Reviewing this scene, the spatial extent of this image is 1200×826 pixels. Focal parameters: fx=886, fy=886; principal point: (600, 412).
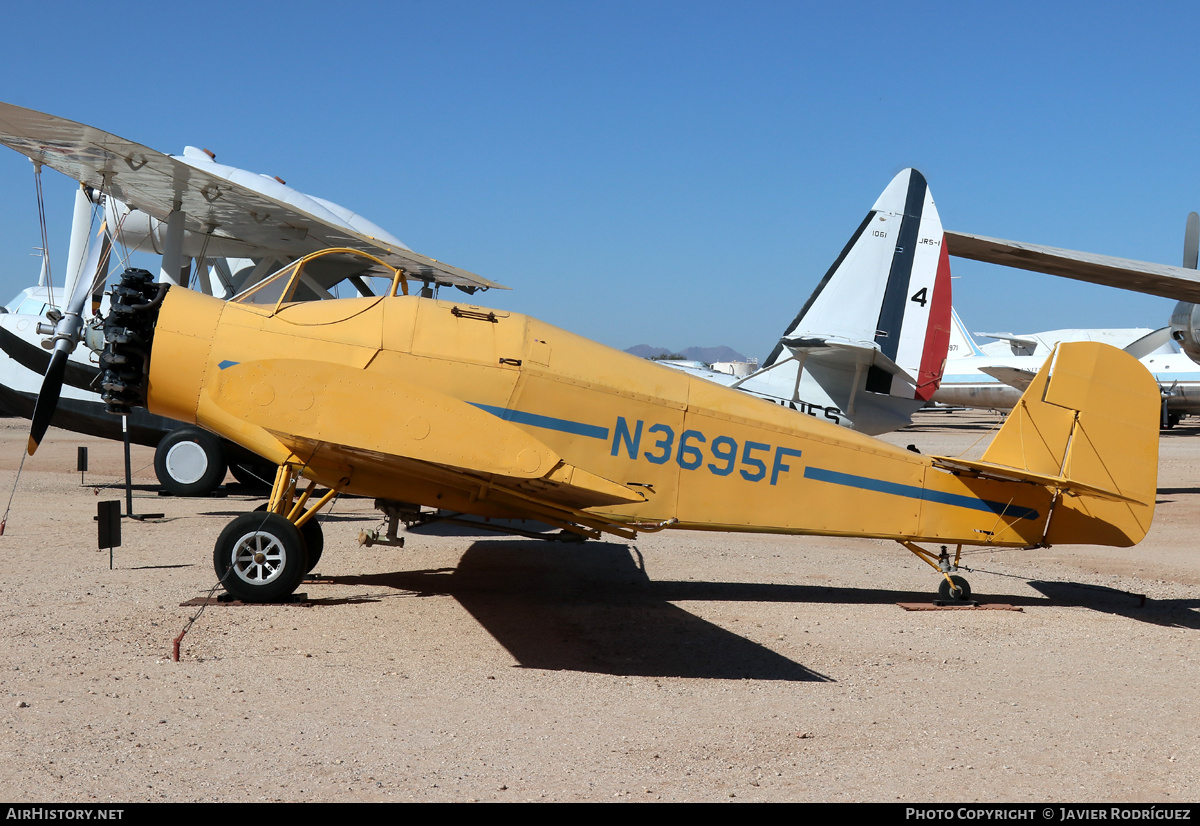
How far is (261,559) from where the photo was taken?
22.7 feet

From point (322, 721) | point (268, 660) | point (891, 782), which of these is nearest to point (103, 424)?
point (268, 660)

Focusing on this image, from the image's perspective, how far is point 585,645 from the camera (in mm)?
6496

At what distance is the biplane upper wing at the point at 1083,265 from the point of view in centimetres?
1389

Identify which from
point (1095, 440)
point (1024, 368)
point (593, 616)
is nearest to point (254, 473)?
point (593, 616)

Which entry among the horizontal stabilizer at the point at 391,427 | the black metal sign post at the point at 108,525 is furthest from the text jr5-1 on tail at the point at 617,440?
the black metal sign post at the point at 108,525

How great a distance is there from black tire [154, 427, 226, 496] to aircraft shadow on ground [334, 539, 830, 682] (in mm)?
5453

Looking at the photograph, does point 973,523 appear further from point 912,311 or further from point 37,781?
point 37,781

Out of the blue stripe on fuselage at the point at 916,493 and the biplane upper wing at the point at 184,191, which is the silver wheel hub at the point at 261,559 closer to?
the blue stripe on fuselage at the point at 916,493

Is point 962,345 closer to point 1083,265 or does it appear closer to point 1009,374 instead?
point 1009,374

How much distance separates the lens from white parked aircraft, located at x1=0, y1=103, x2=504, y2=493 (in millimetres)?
11109

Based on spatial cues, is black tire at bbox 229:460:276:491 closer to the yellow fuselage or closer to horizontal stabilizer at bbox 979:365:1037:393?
the yellow fuselage

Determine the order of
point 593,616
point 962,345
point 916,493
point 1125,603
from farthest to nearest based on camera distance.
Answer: point 962,345
point 1125,603
point 916,493
point 593,616

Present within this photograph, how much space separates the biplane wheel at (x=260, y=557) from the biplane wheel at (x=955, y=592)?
565 cm

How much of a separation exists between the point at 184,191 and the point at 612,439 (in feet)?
28.3
